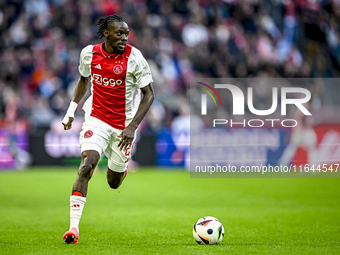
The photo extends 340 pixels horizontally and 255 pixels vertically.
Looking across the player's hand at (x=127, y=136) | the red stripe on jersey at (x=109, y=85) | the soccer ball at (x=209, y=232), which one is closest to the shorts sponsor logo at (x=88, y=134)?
the red stripe on jersey at (x=109, y=85)

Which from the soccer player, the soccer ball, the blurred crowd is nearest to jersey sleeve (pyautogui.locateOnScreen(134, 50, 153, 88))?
the soccer player

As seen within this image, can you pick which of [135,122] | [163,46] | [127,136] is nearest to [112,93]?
[135,122]

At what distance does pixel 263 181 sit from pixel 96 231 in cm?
871

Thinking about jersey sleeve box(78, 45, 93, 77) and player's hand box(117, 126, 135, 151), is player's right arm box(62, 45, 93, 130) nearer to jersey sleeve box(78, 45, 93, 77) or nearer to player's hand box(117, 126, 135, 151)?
jersey sleeve box(78, 45, 93, 77)

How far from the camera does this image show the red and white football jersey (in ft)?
21.2

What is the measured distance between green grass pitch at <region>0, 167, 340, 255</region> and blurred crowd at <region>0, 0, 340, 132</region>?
419 cm

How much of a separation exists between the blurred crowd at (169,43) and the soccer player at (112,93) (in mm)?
12004

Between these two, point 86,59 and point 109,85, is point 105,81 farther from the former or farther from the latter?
point 86,59

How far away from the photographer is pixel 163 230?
7156 millimetres

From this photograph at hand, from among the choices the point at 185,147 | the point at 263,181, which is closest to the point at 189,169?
the point at 185,147

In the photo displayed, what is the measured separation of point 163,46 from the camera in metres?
21.0

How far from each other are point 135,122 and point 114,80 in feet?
2.09

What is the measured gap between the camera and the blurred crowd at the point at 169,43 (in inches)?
738

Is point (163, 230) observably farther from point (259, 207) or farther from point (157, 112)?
point (157, 112)
